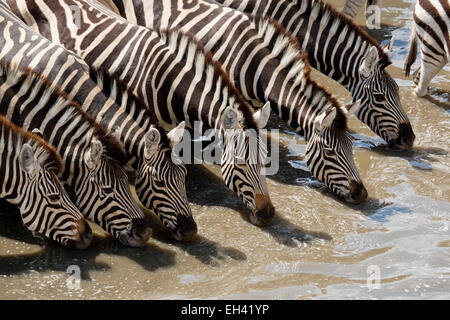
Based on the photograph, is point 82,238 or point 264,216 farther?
point 264,216

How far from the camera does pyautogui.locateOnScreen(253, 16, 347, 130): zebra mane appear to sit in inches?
357

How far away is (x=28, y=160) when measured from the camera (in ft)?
24.1

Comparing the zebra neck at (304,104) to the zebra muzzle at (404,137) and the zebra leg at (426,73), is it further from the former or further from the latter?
the zebra leg at (426,73)

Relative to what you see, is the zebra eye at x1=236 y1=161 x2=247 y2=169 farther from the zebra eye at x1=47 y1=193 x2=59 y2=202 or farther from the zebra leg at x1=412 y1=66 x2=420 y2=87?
the zebra leg at x1=412 y1=66 x2=420 y2=87

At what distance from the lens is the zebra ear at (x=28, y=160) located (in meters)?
7.29

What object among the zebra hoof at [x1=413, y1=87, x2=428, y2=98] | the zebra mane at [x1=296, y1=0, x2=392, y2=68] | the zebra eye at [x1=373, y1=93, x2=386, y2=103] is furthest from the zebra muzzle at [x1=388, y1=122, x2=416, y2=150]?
the zebra hoof at [x1=413, y1=87, x2=428, y2=98]

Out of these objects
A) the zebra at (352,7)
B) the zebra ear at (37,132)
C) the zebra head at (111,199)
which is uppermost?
Result: the zebra at (352,7)

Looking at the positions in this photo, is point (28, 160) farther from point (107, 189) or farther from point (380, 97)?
point (380, 97)

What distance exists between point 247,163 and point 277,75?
63.6 inches

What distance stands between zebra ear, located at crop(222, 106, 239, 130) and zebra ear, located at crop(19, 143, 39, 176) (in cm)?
216

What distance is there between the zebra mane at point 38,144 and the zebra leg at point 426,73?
20.0ft

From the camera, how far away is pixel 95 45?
953 centimetres

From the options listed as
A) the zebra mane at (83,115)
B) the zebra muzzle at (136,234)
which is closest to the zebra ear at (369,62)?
the zebra mane at (83,115)

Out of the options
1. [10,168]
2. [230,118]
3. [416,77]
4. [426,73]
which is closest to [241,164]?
[230,118]
